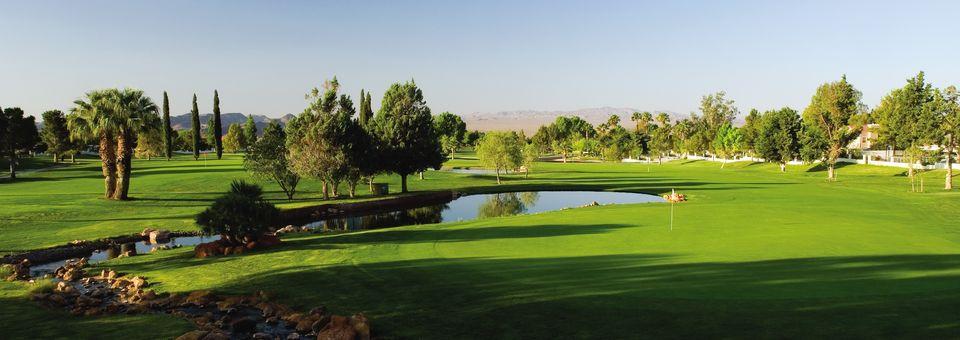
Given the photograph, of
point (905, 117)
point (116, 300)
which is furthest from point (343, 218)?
point (905, 117)

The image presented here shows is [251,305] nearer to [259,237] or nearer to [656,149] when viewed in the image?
[259,237]

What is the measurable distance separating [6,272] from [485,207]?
35.8 m

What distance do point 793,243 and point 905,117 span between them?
59.7m

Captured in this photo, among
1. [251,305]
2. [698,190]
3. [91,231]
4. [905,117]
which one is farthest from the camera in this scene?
[905,117]

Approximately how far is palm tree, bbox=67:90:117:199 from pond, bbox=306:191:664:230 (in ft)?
62.6

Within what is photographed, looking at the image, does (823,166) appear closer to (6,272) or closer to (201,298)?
(201,298)

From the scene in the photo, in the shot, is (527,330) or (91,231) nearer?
(527,330)

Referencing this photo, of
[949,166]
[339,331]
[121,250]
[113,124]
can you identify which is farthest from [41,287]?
[949,166]

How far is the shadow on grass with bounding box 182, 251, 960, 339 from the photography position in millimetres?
12328

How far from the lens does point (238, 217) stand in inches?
965

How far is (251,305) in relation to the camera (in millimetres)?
16531

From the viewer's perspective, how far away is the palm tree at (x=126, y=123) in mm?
44375

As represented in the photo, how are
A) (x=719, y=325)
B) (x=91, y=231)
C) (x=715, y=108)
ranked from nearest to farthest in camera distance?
(x=719, y=325), (x=91, y=231), (x=715, y=108)

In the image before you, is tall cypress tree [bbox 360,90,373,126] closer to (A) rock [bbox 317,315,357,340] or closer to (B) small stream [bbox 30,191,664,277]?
(B) small stream [bbox 30,191,664,277]
